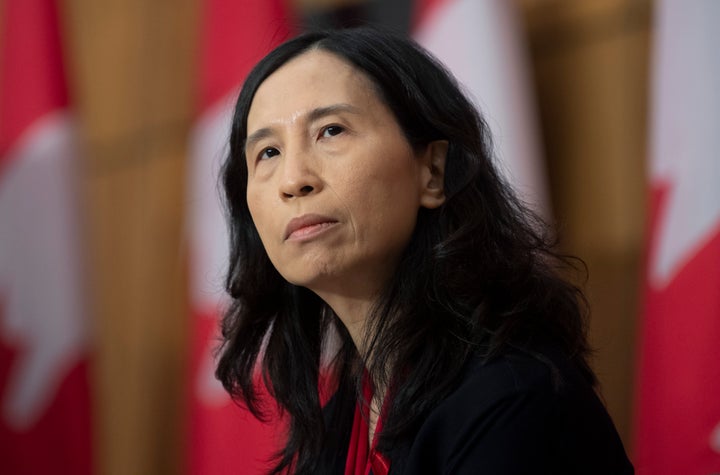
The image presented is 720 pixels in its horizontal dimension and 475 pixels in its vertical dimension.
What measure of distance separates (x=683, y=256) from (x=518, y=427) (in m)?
0.93

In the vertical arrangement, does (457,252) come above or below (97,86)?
below

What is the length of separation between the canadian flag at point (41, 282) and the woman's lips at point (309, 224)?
180 centimetres

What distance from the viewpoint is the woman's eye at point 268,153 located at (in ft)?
4.76

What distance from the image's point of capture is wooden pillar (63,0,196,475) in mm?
3273

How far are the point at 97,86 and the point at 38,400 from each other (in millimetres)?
1203

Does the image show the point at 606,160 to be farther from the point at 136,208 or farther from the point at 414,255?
the point at 136,208

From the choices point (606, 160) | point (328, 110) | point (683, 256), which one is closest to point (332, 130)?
point (328, 110)

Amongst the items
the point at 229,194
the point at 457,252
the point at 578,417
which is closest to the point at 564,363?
the point at 578,417

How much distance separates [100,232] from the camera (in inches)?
135

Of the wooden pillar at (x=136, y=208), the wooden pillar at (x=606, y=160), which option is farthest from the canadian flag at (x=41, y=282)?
the wooden pillar at (x=606, y=160)

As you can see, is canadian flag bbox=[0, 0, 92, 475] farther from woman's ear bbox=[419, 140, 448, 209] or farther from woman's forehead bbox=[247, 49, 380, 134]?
woman's ear bbox=[419, 140, 448, 209]

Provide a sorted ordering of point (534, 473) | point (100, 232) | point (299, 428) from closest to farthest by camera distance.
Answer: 1. point (534, 473)
2. point (299, 428)
3. point (100, 232)

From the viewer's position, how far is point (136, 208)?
3.40m

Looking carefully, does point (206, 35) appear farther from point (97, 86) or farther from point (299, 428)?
point (299, 428)
